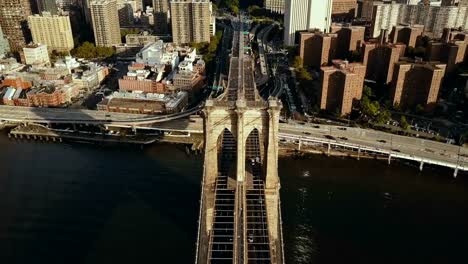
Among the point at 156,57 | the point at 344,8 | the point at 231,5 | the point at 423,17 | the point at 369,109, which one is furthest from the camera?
the point at 231,5

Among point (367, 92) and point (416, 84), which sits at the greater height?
point (416, 84)

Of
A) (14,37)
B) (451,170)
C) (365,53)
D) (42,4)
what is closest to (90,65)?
(14,37)

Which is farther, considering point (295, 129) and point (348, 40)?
point (348, 40)

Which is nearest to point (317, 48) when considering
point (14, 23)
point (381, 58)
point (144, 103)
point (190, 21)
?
point (381, 58)

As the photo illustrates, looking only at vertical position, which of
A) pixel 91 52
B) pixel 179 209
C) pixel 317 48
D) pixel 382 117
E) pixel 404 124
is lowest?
pixel 179 209

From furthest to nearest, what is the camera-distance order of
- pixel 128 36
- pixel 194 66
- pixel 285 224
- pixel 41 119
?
pixel 128 36 < pixel 194 66 < pixel 41 119 < pixel 285 224

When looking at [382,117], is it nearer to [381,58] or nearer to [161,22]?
[381,58]

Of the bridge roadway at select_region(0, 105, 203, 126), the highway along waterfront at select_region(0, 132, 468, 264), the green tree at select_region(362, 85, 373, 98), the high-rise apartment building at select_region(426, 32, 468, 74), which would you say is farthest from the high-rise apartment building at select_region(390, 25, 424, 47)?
the bridge roadway at select_region(0, 105, 203, 126)

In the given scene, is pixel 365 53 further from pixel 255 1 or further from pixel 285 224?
pixel 255 1
